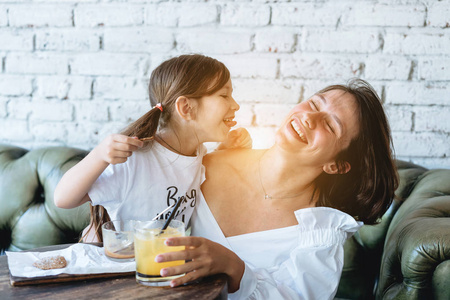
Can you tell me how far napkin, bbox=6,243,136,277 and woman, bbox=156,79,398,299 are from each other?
36cm

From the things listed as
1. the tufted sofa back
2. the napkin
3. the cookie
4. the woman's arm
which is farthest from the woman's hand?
the tufted sofa back

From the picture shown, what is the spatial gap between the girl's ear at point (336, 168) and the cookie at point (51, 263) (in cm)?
78

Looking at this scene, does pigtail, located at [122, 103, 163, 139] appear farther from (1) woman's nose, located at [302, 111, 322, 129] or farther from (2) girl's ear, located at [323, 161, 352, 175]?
(2) girl's ear, located at [323, 161, 352, 175]

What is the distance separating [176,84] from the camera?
4.11 feet

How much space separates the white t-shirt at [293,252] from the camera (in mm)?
1109

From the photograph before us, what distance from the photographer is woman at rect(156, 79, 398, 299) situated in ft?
3.92

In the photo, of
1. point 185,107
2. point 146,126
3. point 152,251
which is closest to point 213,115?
point 185,107

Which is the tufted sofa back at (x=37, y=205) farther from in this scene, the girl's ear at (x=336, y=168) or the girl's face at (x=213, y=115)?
the girl's ear at (x=336, y=168)

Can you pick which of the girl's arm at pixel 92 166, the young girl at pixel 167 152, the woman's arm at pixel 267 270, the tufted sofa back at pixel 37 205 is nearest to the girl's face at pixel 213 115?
the young girl at pixel 167 152

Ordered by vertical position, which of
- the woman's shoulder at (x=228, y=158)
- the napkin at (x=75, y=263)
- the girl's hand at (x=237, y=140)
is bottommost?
the napkin at (x=75, y=263)

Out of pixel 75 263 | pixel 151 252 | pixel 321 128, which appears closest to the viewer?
pixel 151 252

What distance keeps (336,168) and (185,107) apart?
49 cm

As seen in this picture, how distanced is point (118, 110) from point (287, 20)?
75 cm

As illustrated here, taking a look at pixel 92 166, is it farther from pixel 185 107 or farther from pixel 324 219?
pixel 324 219
